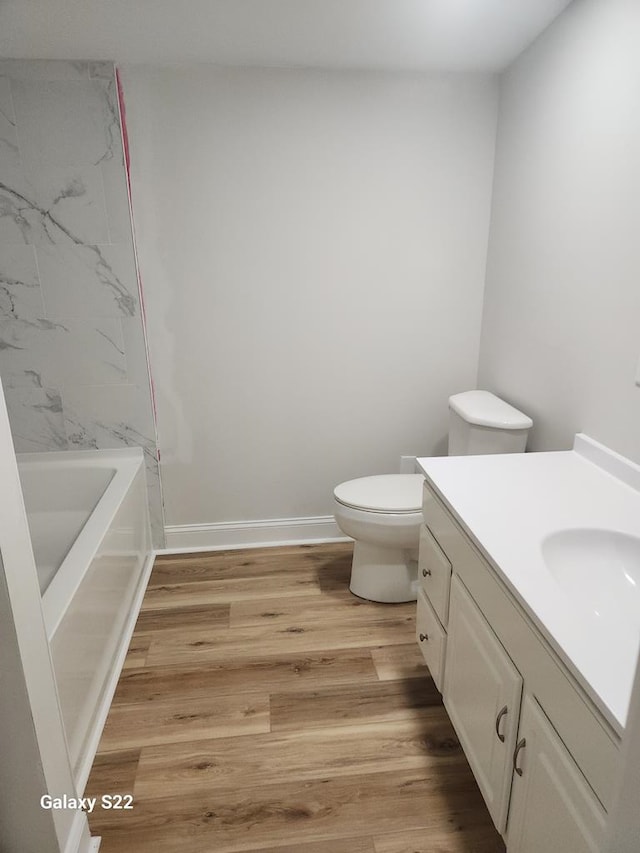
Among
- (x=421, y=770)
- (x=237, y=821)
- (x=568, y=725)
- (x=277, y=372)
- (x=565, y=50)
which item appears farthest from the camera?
(x=277, y=372)

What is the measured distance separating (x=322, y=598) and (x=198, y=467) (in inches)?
33.4

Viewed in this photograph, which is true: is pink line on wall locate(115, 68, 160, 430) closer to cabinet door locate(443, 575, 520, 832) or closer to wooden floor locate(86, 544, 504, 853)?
wooden floor locate(86, 544, 504, 853)

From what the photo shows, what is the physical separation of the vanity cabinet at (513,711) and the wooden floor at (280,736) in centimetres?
24

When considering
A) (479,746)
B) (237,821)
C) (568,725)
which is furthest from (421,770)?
(568,725)

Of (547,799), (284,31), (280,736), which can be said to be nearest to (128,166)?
(284,31)

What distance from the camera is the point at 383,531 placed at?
2.19m

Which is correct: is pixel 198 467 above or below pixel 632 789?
below

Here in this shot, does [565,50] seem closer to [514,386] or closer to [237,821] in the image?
[514,386]

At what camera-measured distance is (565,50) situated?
179cm

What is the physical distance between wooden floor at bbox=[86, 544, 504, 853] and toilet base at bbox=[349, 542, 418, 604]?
0.06m

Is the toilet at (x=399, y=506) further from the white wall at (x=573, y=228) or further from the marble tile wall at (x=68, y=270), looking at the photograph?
the marble tile wall at (x=68, y=270)

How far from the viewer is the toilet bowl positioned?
7.14 ft

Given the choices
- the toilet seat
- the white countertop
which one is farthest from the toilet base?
the white countertop

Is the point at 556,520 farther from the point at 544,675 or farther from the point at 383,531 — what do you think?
the point at 383,531
